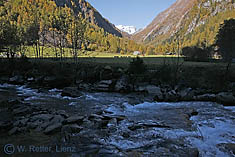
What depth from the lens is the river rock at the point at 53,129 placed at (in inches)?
430

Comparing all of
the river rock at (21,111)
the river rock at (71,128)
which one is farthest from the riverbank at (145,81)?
the river rock at (71,128)

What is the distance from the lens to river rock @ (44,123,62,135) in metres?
10.9

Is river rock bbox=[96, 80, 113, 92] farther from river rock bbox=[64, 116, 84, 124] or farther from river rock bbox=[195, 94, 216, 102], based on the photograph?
river rock bbox=[64, 116, 84, 124]

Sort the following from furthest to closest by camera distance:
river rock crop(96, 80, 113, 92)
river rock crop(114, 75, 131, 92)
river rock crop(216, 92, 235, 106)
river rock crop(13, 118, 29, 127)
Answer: river rock crop(96, 80, 113, 92) → river rock crop(114, 75, 131, 92) → river rock crop(216, 92, 235, 106) → river rock crop(13, 118, 29, 127)

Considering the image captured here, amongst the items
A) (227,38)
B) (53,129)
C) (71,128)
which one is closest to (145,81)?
(227,38)

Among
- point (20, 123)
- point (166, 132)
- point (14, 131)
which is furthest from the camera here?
point (20, 123)

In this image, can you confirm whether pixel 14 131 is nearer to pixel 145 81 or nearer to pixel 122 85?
pixel 122 85

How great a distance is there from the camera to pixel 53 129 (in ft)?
36.4

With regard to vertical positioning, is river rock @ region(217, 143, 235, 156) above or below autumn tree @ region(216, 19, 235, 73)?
below

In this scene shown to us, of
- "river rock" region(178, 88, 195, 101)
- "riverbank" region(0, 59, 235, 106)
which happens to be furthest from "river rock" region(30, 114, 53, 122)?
"river rock" region(178, 88, 195, 101)

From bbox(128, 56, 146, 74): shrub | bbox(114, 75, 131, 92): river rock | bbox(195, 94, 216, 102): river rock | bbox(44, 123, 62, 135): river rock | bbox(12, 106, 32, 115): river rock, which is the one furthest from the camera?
bbox(128, 56, 146, 74): shrub

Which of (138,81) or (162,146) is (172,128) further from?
(138,81)

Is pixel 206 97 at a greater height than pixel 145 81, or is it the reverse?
pixel 145 81

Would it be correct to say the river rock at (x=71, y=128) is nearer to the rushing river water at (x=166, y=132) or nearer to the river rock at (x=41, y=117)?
the rushing river water at (x=166, y=132)
